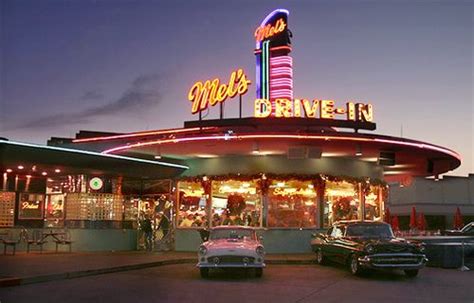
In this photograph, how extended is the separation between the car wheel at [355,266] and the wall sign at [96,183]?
1331 cm

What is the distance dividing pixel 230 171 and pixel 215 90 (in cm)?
353

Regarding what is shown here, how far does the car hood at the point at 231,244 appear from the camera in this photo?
1555 centimetres

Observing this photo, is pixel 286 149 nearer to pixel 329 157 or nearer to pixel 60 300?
pixel 329 157

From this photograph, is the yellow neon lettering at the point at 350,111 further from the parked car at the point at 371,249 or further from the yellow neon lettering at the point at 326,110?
the parked car at the point at 371,249

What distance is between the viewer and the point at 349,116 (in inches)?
866

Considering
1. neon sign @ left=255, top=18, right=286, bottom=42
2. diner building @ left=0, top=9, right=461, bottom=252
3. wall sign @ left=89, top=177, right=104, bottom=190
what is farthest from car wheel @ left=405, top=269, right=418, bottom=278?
wall sign @ left=89, top=177, right=104, bottom=190

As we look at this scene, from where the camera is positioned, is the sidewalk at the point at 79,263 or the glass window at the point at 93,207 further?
the glass window at the point at 93,207

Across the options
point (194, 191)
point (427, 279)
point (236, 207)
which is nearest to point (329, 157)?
point (236, 207)

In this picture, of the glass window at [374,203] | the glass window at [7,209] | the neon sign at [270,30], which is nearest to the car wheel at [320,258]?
the glass window at [374,203]

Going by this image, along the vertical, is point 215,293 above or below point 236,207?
below

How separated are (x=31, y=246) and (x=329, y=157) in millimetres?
13840

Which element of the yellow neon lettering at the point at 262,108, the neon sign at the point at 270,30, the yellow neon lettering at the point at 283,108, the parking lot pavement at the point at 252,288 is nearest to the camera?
the parking lot pavement at the point at 252,288

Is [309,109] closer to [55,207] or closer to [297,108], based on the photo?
[297,108]

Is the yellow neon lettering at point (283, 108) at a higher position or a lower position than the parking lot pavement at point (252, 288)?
higher
